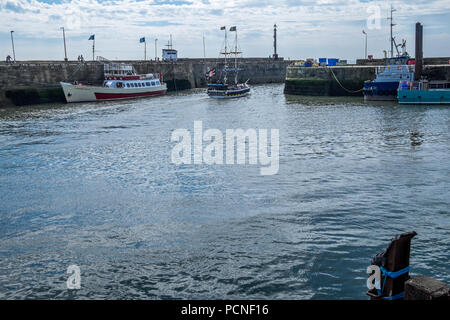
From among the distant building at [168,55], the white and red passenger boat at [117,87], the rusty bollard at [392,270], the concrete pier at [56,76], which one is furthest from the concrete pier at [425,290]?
the distant building at [168,55]

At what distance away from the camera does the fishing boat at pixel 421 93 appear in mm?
46969

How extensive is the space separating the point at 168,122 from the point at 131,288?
98.2ft

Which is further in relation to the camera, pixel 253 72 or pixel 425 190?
pixel 253 72

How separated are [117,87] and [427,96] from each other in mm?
38639

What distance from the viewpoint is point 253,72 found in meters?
102

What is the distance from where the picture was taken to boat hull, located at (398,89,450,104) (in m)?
46.9

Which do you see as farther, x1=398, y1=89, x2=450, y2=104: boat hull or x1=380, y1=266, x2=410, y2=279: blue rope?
x1=398, y1=89, x2=450, y2=104: boat hull

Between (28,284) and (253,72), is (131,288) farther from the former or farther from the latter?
(253,72)

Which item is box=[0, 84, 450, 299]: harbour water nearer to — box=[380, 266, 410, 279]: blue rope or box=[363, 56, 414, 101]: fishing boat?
box=[380, 266, 410, 279]: blue rope

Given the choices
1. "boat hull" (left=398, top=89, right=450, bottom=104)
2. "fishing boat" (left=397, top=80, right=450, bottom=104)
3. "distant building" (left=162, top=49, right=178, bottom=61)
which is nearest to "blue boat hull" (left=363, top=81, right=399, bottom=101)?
"fishing boat" (left=397, top=80, right=450, bottom=104)

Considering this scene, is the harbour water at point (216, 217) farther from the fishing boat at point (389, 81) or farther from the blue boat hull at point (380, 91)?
the fishing boat at point (389, 81)

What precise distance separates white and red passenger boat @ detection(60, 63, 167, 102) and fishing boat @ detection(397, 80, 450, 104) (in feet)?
115
